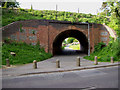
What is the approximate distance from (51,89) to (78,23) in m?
15.5

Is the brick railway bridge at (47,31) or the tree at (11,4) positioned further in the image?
the tree at (11,4)

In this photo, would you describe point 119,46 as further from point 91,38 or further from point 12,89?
point 12,89

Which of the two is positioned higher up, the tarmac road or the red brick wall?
the red brick wall

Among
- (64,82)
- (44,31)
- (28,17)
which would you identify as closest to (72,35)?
(44,31)

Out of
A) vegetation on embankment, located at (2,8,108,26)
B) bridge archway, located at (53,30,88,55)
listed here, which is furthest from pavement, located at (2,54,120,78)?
vegetation on embankment, located at (2,8,108,26)

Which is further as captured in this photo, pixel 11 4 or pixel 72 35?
pixel 72 35

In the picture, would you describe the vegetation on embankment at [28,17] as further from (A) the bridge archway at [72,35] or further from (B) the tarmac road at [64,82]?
(B) the tarmac road at [64,82]

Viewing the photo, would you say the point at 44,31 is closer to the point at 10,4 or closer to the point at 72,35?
the point at 72,35

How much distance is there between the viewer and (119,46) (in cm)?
1436

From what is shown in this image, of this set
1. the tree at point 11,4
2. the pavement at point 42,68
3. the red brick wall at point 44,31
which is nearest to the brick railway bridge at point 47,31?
the red brick wall at point 44,31

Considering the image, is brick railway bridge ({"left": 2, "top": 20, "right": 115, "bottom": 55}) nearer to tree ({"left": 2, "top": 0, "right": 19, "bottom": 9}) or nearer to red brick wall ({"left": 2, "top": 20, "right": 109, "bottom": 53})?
red brick wall ({"left": 2, "top": 20, "right": 109, "bottom": 53})

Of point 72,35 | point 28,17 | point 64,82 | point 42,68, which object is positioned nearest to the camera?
point 64,82

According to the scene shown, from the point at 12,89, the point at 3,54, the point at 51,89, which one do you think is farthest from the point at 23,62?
the point at 51,89

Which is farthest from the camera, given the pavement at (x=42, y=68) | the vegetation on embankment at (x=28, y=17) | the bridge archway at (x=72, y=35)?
the bridge archway at (x=72, y=35)
